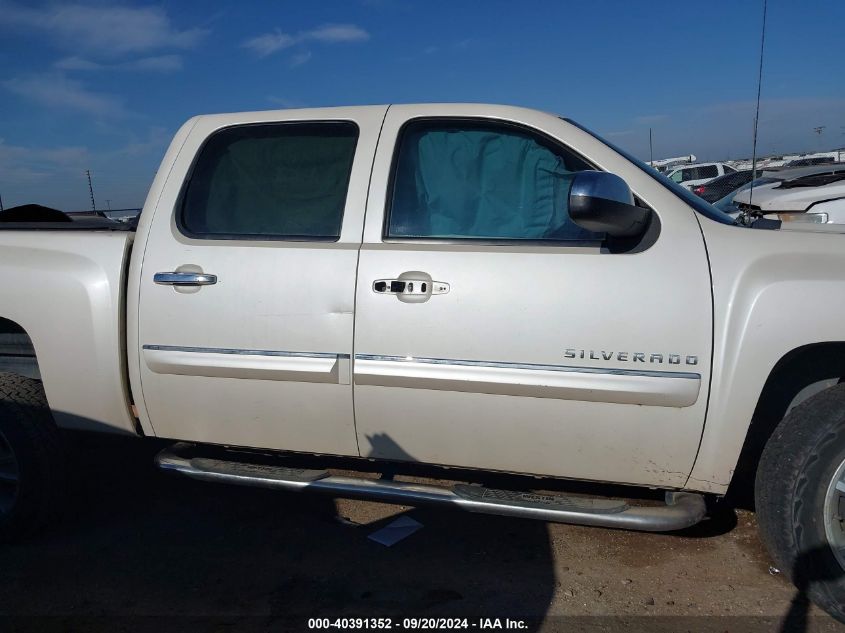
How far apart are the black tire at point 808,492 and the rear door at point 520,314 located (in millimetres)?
312

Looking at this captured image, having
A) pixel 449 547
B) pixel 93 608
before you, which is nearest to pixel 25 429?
pixel 93 608

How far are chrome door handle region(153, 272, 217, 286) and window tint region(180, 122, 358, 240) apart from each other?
0.72ft

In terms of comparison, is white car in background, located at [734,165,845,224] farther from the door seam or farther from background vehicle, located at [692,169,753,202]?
background vehicle, located at [692,169,753,202]

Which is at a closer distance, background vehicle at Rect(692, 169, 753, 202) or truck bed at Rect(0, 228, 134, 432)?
truck bed at Rect(0, 228, 134, 432)

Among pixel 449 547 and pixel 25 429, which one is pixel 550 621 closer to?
pixel 449 547

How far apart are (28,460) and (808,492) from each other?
3164 mm

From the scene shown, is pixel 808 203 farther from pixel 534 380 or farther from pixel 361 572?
pixel 361 572

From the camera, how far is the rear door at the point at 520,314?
8.11 feet

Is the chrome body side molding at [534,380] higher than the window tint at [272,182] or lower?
lower

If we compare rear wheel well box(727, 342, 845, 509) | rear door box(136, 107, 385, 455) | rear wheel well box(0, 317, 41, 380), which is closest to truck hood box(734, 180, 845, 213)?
rear wheel well box(727, 342, 845, 509)

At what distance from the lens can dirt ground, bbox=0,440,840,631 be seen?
266 cm

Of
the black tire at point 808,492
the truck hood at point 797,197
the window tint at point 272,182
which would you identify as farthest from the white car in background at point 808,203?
the window tint at point 272,182

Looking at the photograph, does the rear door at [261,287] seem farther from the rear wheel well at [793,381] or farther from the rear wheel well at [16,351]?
the rear wheel well at [793,381]

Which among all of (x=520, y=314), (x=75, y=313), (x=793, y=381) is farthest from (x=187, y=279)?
(x=793, y=381)
